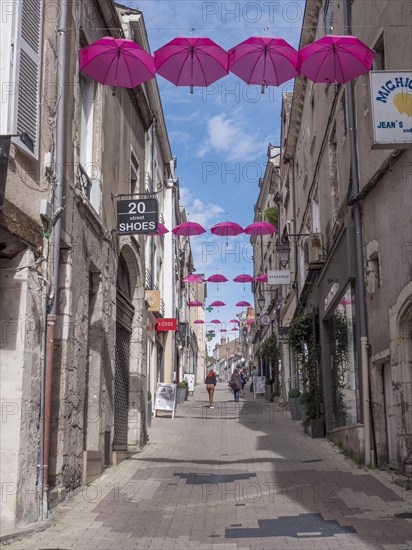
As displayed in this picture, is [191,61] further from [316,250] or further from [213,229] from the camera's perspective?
→ [213,229]

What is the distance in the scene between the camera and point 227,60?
9375 millimetres

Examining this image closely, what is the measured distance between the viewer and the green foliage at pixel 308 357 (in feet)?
52.9

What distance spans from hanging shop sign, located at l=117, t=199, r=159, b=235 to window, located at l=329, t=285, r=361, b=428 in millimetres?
3871

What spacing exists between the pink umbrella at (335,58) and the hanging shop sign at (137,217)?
11.9 ft

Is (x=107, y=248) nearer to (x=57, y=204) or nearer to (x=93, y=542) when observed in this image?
(x=57, y=204)

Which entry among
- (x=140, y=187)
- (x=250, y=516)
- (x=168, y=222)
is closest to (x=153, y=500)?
(x=250, y=516)

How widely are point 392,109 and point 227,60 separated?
3023 mm

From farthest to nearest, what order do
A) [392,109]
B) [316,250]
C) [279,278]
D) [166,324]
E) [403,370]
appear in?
[279,278], [166,324], [316,250], [403,370], [392,109]

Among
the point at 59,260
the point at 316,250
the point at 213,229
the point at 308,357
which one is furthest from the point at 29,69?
the point at 213,229

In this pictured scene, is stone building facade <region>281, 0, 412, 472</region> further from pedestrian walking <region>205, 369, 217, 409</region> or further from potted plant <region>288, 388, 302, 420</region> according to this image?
pedestrian walking <region>205, 369, 217, 409</region>

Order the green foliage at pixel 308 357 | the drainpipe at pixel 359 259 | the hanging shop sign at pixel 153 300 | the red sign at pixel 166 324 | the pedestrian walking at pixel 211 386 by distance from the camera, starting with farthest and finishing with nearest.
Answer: the pedestrian walking at pixel 211 386 → the red sign at pixel 166 324 → the hanging shop sign at pixel 153 300 → the green foliage at pixel 308 357 → the drainpipe at pixel 359 259

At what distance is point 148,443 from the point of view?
49.5 ft

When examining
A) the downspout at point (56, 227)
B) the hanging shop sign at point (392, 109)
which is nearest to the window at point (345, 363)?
the hanging shop sign at point (392, 109)

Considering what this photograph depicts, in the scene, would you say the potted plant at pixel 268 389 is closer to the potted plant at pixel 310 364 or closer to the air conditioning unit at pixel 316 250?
the potted plant at pixel 310 364
